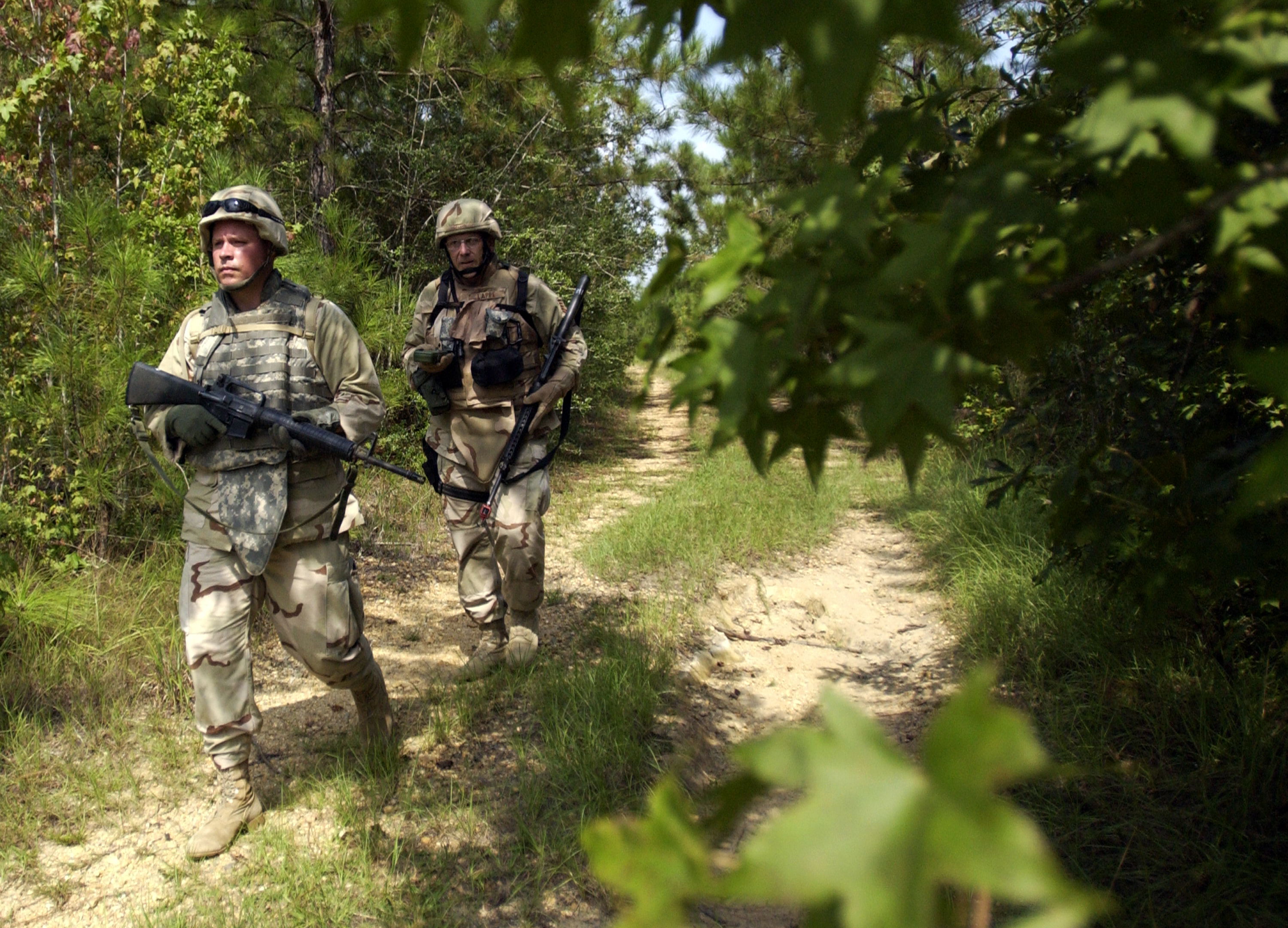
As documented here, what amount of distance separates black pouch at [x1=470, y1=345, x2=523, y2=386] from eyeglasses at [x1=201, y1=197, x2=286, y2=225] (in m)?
1.25

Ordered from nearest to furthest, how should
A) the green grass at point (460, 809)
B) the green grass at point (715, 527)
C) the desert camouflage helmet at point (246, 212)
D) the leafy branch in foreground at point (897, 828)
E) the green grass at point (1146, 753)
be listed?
the leafy branch in foreground at point (897, 828)
the green grass at point (1146, 753)
the green grass at point (460, 809)
the desert camouflage helmet at point (246, 212)
the green grass at point (715, 527)

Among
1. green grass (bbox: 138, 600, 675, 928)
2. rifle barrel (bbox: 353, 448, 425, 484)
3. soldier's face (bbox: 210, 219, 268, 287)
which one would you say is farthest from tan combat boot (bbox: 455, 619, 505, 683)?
soldier's face (bbox: 210, 219, 268, 287)

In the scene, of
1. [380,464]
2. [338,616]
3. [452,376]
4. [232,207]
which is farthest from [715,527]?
[232,207]

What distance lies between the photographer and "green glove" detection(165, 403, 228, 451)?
2.76 meters

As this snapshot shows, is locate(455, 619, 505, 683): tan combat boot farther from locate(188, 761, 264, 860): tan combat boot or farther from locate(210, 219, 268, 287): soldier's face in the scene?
locate(210, 219, 268, 287): soldier's face

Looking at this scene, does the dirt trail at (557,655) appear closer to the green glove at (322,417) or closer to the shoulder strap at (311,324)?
the green glove at (322,417)

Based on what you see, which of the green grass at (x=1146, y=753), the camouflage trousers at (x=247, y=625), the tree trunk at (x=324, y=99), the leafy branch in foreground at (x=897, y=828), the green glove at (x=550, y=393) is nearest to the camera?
the leafy branch in foreground at (x=897, y=828)

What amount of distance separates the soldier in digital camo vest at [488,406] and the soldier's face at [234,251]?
107 centimetres

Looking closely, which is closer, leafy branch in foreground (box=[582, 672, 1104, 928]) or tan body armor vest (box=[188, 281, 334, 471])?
leafy branch in foreground (box=[582, 672, 1104, 928])

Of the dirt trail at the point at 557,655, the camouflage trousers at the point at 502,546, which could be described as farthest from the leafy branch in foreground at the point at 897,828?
the camouflage trousers at the point at 502,546

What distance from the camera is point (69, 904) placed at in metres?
2.45

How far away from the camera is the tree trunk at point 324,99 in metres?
6.32

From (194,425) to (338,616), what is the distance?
0.75 m

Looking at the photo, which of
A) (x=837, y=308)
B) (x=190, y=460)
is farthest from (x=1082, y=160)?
(x=190, y=460)
